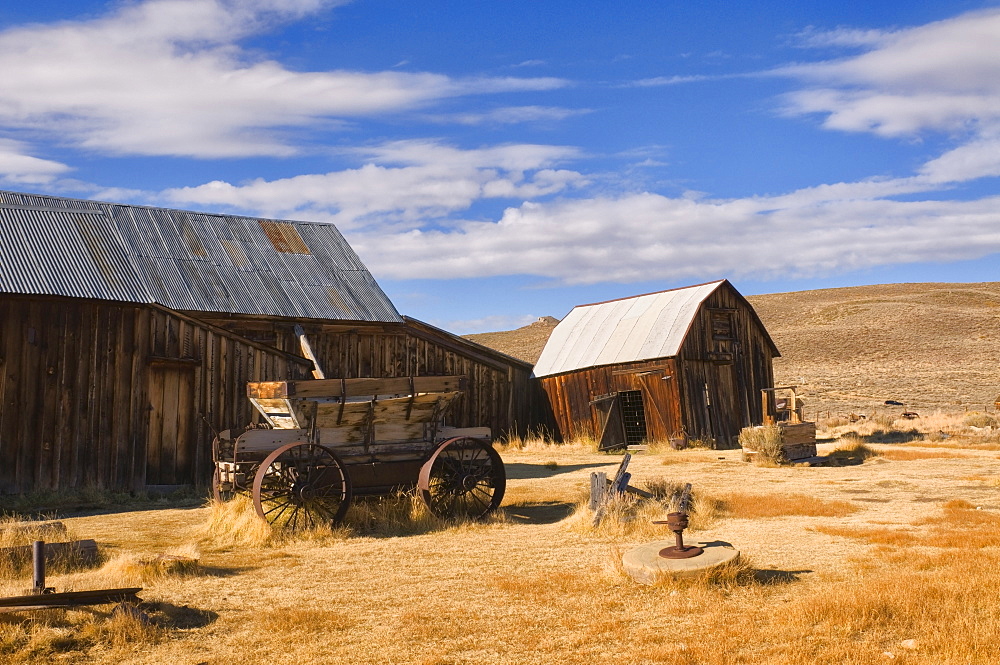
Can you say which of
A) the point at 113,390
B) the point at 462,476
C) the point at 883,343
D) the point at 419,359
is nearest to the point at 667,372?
the point at 419,359

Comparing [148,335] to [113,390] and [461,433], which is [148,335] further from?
[461,433]

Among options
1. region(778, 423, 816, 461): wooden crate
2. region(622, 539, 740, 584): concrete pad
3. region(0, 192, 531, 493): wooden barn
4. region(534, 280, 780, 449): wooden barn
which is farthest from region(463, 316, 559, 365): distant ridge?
region(622, 539, 740, 584): concrete pad

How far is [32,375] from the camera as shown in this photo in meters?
16.4

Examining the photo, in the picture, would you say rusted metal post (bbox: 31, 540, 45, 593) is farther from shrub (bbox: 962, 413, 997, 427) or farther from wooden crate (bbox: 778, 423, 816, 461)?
shrub (bbox: 962, 413, 997, 427)

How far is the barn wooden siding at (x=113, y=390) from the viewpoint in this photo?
1631 centimetres

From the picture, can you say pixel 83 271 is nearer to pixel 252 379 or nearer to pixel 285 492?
pixel 252 379

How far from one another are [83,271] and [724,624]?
16.4 m

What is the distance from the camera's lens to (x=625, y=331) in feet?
89.5

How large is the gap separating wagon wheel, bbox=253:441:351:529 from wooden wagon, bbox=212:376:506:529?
13 mm

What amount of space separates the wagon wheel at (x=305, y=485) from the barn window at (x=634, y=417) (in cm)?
1784

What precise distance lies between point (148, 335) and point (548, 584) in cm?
1239

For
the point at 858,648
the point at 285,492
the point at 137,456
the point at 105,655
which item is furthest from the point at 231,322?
the point at 858,648

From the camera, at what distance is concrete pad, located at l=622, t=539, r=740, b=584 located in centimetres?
779

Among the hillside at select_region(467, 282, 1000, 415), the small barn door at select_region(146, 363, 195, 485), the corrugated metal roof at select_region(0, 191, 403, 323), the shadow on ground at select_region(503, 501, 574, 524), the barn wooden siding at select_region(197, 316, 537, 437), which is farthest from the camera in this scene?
the hillside at select_region(467, 282, 1000, 415)
